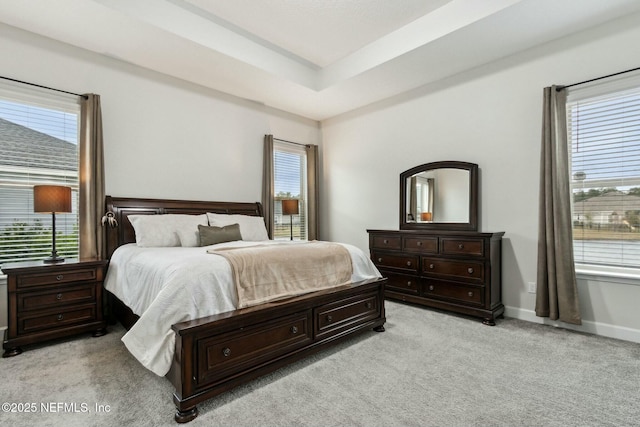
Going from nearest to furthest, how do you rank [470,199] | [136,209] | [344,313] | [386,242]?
[344,313], [136,209], [470,199], [386,242]

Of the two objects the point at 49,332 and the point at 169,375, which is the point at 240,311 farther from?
the point at 49,332

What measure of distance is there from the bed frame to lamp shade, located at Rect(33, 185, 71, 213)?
3.41ft

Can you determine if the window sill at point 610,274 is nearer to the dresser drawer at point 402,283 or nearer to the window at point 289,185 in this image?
the dresser drawer at point 402,283

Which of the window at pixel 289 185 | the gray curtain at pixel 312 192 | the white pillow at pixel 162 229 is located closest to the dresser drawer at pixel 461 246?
the gray curtain at pixel 312 192

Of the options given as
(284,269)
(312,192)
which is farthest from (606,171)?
(312,192)

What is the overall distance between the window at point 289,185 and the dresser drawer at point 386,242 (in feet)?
4.84

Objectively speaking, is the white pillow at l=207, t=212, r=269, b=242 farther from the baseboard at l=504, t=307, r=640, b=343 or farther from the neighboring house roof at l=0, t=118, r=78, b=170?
the baseboard at l=504, t=307, r=640, b=343

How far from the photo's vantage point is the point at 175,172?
407 cm

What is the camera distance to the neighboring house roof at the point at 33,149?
301cm

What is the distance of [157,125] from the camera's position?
392 cm

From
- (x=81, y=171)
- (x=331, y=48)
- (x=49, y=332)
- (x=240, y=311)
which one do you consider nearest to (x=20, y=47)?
(x=81, y=171)

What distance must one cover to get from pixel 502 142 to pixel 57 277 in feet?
14.9

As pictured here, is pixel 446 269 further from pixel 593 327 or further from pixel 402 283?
pixel 593 327

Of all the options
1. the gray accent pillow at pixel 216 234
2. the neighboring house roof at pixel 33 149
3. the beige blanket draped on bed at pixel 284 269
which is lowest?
the beige blanket draped on bed at pixel 284 269
